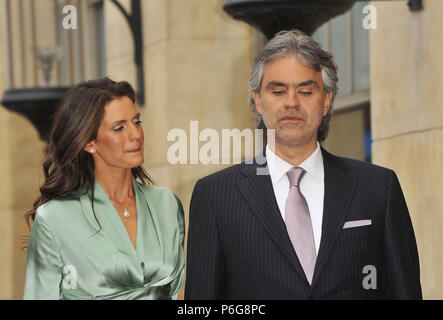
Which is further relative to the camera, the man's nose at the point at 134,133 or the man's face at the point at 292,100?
the man's nose at the point at 134,133

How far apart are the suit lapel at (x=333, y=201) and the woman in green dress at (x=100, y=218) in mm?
841

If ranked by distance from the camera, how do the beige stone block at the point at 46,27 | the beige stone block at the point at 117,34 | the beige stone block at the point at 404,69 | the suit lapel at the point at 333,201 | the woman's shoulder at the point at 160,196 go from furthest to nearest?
the beige stone block at the point at 46,27 < the beige stone block at the point at 117,34 < the beige stone block at the point at 404,69 < the woman's shoulder at the point at 160,196 < the suit lapel at the point at 333,201

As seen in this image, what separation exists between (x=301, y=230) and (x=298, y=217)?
0.06 meters

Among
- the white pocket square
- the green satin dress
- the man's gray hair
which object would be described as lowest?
the green satin dress

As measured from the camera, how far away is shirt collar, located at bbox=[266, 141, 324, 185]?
4070 mm

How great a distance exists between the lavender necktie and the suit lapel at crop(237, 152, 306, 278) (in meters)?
0.03

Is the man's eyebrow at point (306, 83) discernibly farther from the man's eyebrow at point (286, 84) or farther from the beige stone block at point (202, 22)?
the beige stone block at point (202, 22)

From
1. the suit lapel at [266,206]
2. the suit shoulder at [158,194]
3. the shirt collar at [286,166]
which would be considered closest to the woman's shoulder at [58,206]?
the suit shoulder at [158,194]

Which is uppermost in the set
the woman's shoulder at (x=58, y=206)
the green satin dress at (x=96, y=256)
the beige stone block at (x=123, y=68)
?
the beige stone block at (x=123, y=68)


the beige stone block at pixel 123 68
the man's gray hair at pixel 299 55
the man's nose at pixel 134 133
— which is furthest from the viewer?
the beige stone block at pixel 123 68

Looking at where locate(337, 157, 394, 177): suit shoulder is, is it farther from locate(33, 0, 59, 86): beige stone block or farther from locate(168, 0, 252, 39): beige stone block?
locate(33, 0, 59, 86): beige stone block

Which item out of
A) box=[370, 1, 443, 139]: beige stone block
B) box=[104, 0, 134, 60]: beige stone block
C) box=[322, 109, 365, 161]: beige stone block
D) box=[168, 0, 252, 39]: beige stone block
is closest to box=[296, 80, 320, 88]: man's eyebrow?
box=[370, 1, 443, 139]: beige stone block

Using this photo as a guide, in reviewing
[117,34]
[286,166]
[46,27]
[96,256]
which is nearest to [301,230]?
[286,166]

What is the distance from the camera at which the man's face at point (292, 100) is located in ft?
12.9
